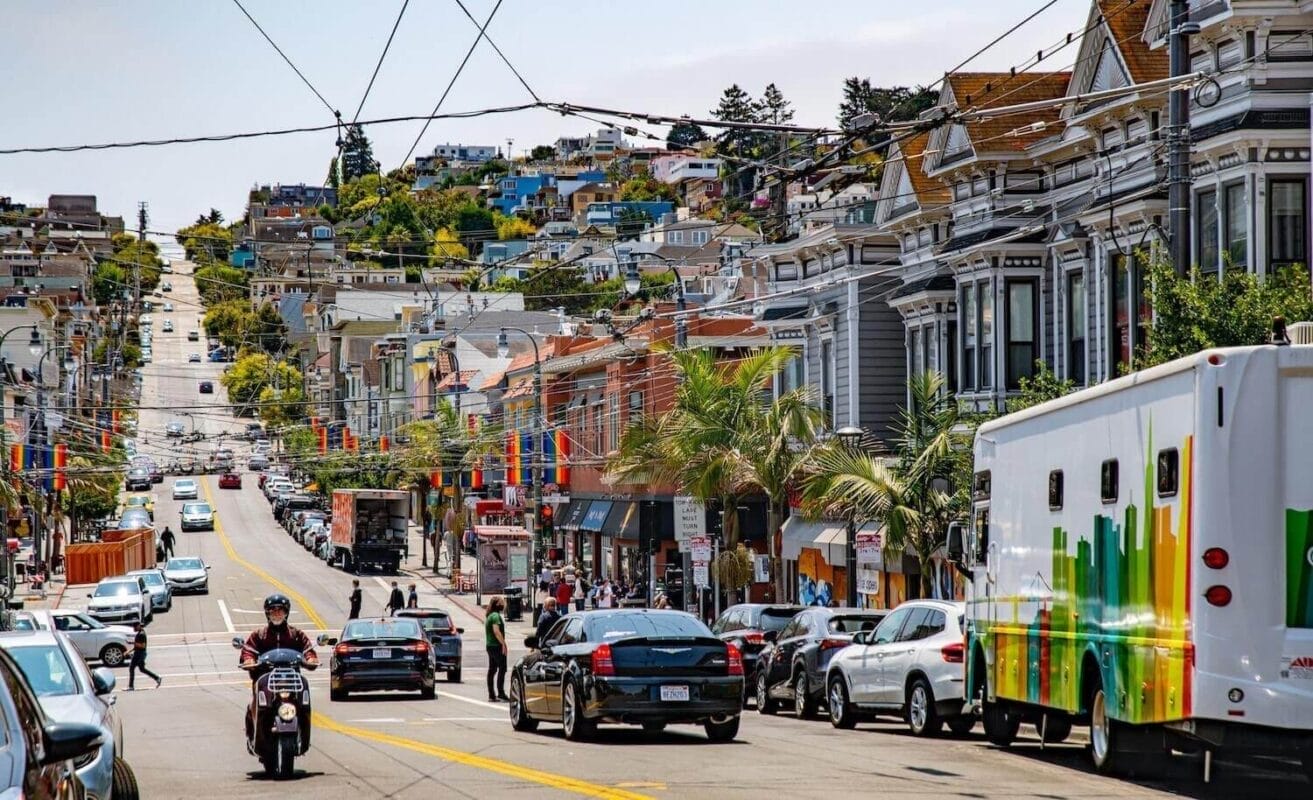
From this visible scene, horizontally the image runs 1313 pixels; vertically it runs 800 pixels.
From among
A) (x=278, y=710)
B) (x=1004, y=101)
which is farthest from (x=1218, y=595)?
(x=1004, y=101)

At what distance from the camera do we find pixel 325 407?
492 ft

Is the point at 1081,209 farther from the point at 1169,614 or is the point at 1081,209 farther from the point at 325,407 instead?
the point at 325,407

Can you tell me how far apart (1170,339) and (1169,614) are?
9573 millimetres

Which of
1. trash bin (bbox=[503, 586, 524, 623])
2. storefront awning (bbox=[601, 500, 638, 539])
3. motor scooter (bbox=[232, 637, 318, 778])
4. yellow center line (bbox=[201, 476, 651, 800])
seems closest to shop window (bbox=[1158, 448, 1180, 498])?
yellow center line (bbox=[201, 476, 651, 800])

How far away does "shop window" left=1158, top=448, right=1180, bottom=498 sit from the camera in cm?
1419

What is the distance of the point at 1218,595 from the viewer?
13.6m

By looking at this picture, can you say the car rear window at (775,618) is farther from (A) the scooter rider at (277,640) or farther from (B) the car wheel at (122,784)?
(B) the car wheel at (122,784)

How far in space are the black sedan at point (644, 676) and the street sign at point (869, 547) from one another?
43.7 feet

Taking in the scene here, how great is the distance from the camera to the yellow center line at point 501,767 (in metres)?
15.2

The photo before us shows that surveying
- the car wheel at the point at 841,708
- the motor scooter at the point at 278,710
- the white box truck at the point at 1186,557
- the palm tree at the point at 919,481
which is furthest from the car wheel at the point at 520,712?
the palm tree at the point at 919,481

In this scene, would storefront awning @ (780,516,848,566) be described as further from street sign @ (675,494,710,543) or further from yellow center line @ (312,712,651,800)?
yellow center line @ (312,712,651,800)

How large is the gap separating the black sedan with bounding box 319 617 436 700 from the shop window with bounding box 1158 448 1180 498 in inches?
749

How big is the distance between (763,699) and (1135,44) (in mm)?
12229

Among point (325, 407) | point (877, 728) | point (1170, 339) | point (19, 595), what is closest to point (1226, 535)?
point (1170, 339)
